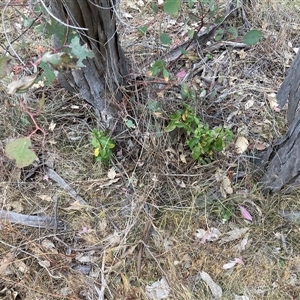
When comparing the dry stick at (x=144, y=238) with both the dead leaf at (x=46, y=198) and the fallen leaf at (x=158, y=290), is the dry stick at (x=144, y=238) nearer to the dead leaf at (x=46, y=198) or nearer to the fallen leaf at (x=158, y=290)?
the fallen leaf at (x=158, y=290)

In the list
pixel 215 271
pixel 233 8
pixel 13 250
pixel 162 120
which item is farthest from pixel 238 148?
pixel 13 250

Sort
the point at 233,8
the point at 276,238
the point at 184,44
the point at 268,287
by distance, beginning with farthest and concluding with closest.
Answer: the point at 233,8 < the point at 184,44 < the point at 276,238 < the point at 268,287

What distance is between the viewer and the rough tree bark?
1637mm

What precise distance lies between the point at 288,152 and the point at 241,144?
1.00ft

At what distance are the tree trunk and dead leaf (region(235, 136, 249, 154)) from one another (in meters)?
0.64

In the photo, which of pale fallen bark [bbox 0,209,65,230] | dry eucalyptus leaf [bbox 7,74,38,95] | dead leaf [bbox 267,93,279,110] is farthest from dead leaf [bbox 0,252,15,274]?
dead leaf [bbox 267,93,279,110]

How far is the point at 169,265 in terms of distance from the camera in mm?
1750

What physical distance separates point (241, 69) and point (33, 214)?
144 cm

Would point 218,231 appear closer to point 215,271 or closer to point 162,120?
point 215,271

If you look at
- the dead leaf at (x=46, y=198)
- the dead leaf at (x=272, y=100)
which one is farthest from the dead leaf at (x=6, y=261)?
the dead leaf at (x=272, y=100)

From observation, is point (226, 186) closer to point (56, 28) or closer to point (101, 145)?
point (101, 145)

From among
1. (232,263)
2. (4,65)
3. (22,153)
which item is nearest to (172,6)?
(4,65)

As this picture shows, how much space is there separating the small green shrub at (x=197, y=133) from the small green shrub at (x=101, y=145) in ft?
0.93

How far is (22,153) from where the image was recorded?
1060 millimetres
